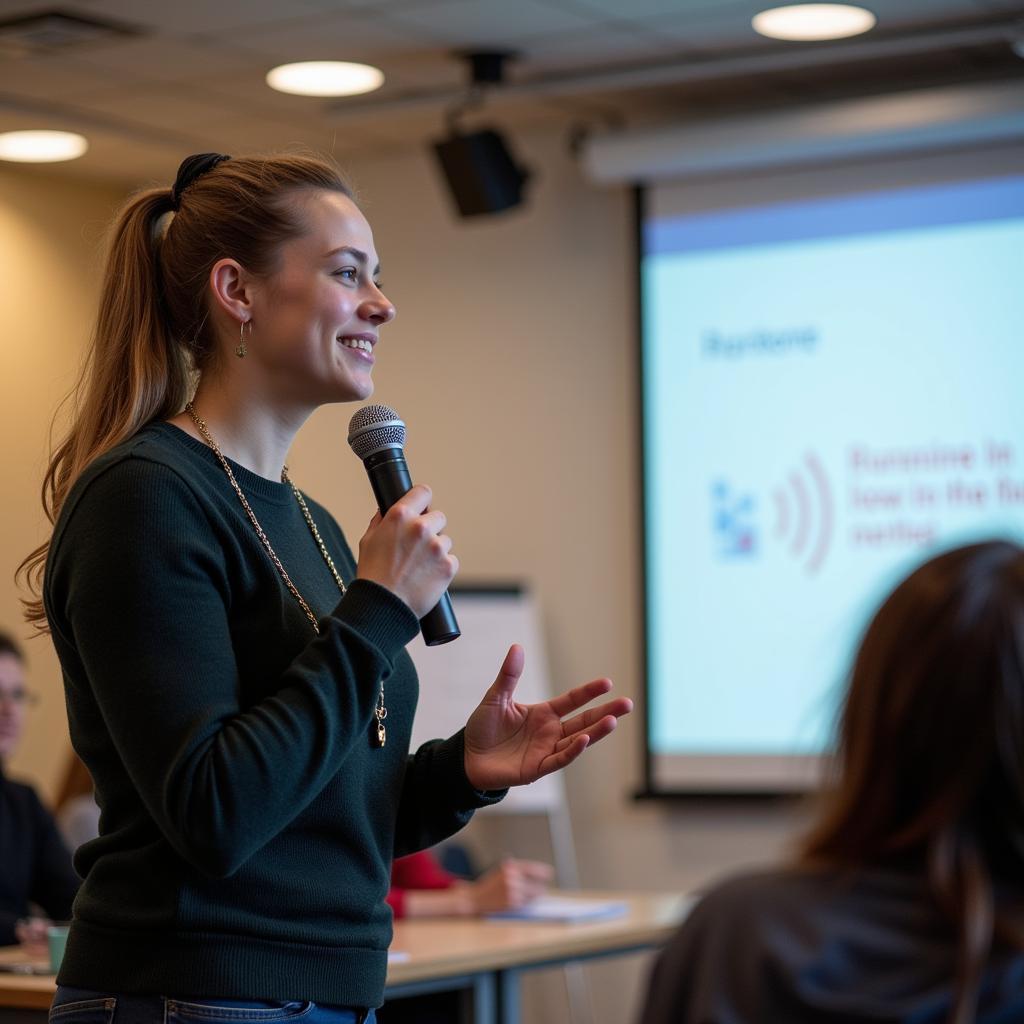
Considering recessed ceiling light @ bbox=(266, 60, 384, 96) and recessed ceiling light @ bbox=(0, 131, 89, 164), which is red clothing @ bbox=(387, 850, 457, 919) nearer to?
recessed ceiling light @ bbox=(0, 131, 89, 164)

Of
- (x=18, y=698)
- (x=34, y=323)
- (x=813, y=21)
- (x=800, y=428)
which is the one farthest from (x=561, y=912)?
(x=813, y=21)

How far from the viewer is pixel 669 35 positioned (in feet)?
14.2

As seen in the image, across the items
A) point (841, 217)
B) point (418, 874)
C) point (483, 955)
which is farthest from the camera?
point (841, 217)

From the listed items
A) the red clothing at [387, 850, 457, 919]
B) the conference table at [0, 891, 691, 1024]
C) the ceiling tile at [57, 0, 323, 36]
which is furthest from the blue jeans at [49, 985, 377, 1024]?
the ceiling tile at [57, 0, 323, 36]

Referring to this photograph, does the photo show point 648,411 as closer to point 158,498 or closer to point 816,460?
point 816,460

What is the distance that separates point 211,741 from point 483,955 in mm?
1936

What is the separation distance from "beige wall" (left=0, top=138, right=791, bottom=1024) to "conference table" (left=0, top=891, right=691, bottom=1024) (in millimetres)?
1239

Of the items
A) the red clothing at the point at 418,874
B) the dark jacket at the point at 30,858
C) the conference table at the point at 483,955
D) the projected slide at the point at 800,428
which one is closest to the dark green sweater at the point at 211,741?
Answer: the conference table at the point at 483,955

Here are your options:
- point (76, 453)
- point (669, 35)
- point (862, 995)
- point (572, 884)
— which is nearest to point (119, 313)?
point (76, 453)

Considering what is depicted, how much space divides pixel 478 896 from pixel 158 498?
247 cm

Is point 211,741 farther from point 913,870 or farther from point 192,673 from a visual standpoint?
point 913,870

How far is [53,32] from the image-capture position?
13.7 ft

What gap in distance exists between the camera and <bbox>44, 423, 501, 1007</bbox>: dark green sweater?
1.41 m

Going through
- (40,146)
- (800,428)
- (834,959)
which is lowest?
(834,959)
